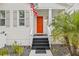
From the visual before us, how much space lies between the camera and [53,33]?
8.43 feet

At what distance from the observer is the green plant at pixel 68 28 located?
94.4 inches

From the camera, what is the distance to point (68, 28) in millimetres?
2447

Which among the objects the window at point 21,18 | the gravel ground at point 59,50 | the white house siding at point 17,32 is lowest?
the gravel ground at point 59,50

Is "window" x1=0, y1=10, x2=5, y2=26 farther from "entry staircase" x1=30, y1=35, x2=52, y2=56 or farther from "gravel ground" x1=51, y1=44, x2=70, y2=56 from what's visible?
"gravel ground" x1=51, y1=44, x2=70, y2=56

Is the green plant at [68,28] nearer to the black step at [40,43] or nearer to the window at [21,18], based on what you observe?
the black step at [40,43]

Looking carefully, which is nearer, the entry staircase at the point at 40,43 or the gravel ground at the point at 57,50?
the gravel ground at the point at 57,50

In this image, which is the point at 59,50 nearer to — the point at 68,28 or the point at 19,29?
the point at 68,28

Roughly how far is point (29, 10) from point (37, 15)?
0.56 feet

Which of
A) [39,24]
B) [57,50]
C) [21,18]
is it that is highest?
[21,18]

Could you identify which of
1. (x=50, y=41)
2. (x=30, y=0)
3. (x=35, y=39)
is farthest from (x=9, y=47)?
(x=30, y=0)

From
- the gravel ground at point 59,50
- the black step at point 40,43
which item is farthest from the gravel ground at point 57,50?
the black step at point 40,43

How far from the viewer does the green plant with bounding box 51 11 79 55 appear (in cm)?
240

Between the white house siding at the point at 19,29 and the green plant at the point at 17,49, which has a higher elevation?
the white house siding at the point at 19,29

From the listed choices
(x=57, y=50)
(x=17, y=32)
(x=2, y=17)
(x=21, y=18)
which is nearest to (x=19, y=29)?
(x=17, y=32)
